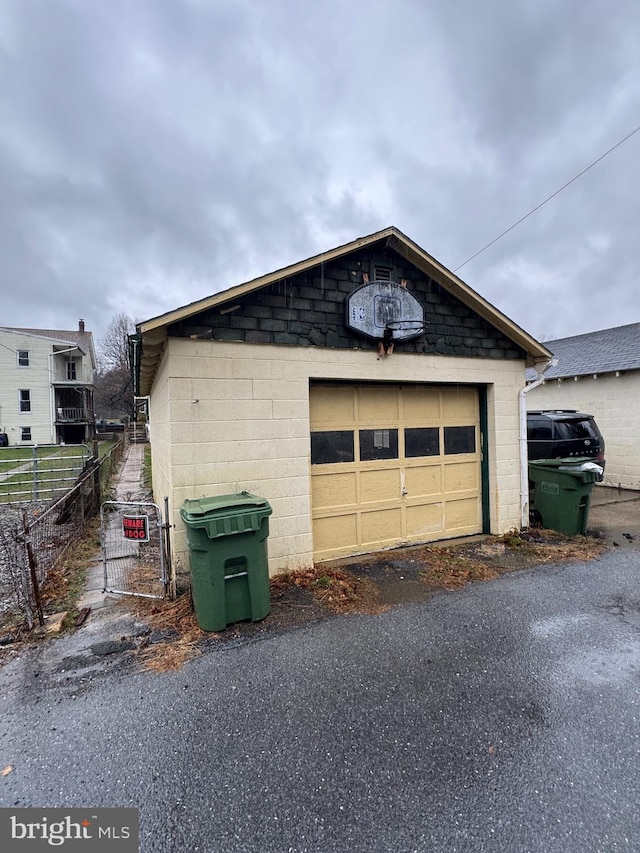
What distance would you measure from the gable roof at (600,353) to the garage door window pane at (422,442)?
19.6ft

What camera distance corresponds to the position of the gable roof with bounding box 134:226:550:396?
4.14 meters

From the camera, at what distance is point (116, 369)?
43.3 m

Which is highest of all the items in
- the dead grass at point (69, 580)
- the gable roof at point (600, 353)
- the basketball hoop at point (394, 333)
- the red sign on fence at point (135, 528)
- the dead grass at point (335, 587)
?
the gable roof at point (600, 353)

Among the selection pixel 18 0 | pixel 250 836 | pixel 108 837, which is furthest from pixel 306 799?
pixel 18 0

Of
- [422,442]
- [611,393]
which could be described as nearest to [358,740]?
[422,442]

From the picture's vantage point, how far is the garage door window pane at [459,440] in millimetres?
6070

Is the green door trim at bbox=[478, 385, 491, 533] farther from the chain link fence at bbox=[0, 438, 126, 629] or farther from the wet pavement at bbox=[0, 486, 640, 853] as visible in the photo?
the chain link fence at bbox=[0, 438, 126, 629]

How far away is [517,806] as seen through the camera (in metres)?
1.90

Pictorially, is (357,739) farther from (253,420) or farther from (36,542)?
(36,542)

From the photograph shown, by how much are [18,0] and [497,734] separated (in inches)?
→ 417

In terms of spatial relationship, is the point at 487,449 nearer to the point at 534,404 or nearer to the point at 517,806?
the point at 517,806

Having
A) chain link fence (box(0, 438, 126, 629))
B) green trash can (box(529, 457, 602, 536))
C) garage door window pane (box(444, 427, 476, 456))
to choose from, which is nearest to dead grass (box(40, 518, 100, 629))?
chain link fence (box(0, 438, 126, 629))

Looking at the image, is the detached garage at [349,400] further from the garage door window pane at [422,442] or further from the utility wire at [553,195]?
the utility wire at [553,195]

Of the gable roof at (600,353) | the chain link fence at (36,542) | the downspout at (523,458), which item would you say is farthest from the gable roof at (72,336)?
the downspout at (523,458)
